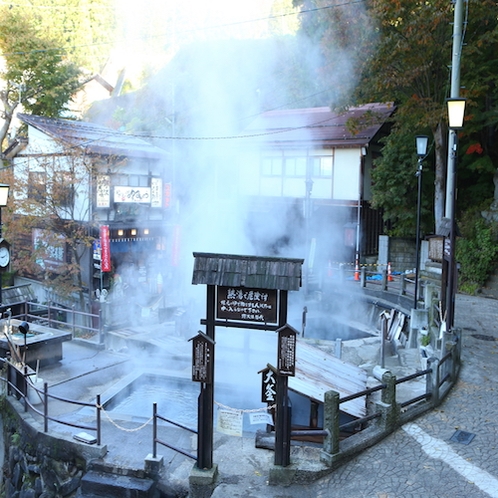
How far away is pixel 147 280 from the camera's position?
21.3 m

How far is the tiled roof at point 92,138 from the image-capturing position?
60.9 feet

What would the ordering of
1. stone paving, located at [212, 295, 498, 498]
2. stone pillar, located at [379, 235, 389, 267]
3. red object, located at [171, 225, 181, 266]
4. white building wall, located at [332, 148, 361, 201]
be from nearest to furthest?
stone paving, located at [212, 295, 498, 498]
stone pillar, located at [379, 235, 389, 267]
white building wall, located at [332, 148, 361, 201]
red object, located at [171, 225, 181, 266]

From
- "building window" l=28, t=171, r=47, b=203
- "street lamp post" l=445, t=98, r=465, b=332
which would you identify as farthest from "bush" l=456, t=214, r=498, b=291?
"building window" l=28, t=171, r=47, b=203

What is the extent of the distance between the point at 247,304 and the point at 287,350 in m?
0.72

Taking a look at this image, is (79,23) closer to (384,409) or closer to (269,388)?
(269,388)

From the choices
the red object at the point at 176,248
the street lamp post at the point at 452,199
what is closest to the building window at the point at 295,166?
the red object at the point at 176,248

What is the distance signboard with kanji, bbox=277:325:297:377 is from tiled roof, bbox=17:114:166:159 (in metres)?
14.0

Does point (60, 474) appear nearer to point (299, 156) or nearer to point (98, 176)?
point (98, 176)

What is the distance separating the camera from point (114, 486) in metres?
6.46

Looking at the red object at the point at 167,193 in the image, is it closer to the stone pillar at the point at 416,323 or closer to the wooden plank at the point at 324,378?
the stone pillar at the point at 416,323

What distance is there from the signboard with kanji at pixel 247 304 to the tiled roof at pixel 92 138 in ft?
44.2

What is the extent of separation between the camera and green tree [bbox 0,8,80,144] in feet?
68.4

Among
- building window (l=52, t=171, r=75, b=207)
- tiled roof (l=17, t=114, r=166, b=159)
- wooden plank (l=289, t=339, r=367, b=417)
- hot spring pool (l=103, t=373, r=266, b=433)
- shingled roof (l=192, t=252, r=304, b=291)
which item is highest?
tiled roof (l=17, t=114, r=166, b=159)

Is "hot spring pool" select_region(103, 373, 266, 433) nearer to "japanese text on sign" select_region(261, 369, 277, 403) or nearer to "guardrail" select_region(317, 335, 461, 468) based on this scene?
"guardrail" select_region(317, 335, 461, 468)
